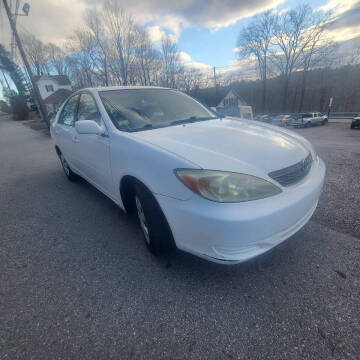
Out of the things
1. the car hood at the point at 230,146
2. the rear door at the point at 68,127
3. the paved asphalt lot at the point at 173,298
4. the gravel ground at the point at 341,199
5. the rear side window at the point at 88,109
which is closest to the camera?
the paved asphalt lot at the point at 173,298

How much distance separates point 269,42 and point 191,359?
47752 mm

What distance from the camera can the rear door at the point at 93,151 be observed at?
2.22m

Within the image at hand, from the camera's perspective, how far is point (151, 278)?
177cm

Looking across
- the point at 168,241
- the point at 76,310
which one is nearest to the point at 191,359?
the point at 168,241

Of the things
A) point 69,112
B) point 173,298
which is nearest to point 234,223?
point 173,298

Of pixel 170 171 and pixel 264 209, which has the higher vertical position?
pixel 170 171

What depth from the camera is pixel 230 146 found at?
5.43 feet

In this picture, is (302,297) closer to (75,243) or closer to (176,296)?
(176,296)

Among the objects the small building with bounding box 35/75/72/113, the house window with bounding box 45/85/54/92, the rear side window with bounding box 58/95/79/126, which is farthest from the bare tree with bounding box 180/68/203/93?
the rear side window with bounding box 58/95/79/126

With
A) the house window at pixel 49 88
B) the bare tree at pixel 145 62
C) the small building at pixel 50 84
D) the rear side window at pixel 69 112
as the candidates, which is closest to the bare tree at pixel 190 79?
the bare tree at pixel 145 62

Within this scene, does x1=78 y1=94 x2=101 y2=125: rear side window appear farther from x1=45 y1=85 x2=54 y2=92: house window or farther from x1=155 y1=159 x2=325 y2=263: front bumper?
x1=45 y1=85 x2=54 y2=92: house window

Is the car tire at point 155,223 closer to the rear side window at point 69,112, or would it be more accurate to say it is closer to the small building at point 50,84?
the rear side window at point 69,112

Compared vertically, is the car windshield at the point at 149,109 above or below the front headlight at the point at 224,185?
above

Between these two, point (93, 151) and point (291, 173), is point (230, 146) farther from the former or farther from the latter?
point (93, 151)
